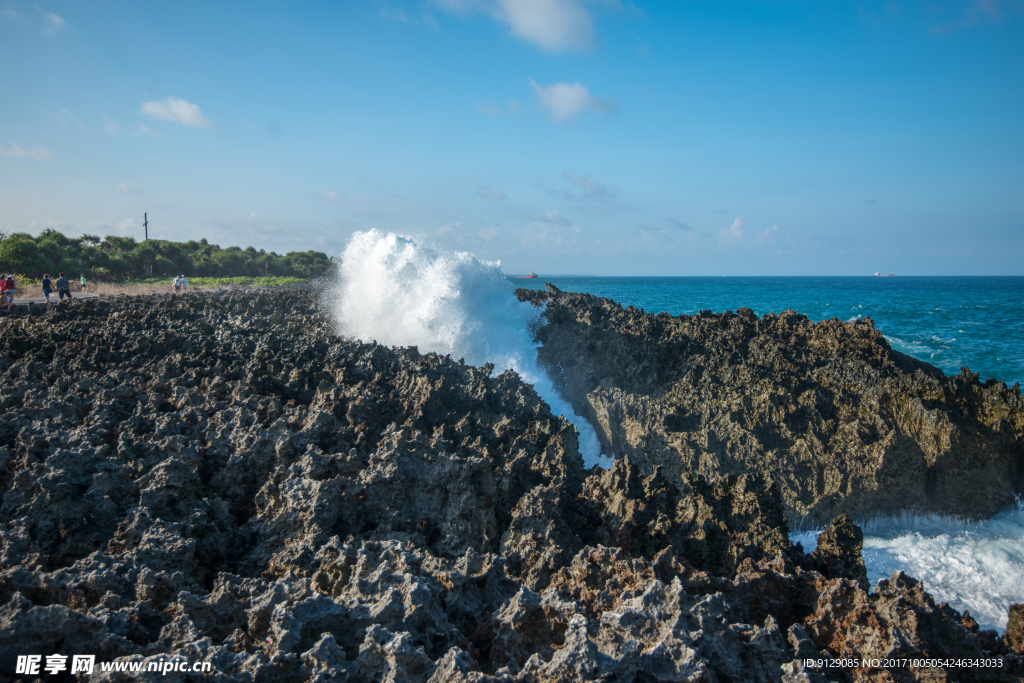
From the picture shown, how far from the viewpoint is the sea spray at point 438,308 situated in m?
10.9

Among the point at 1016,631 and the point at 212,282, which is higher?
the point at 212,282

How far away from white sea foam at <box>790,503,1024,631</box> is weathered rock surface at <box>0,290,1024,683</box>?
3089 mm

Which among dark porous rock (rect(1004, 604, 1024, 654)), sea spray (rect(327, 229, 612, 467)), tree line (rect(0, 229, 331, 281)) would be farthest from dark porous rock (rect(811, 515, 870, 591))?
tree line (rect(0, 229, 331, 281))

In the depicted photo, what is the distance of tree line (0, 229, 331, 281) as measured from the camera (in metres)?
24.5

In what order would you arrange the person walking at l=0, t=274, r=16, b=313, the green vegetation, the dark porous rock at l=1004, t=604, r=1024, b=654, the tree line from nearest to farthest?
the dark porous rock at l=1004, t=604, r=1024, b=654 < the person walking at l=0, t=274, r=16, b=313 < the tree line < the green vegetation

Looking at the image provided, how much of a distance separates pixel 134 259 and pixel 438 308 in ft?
102

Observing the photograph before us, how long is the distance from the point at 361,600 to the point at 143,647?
97 cm

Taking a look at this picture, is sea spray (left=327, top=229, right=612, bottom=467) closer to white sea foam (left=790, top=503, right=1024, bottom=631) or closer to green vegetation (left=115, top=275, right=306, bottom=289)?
white sea foam (left=790, top=503, right=1024, bottom=631)

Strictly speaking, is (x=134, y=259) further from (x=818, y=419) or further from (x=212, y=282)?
(x=818, y=419)

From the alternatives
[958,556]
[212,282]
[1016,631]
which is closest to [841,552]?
[1016,631]

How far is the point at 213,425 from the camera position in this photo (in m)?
4.63

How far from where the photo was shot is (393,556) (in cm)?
298

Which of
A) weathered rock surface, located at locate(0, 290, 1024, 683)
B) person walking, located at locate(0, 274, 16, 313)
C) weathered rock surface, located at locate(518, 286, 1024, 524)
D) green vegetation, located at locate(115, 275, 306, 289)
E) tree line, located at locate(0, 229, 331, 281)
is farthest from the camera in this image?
green vegetation, located at locate(115, 275, 306, 289)

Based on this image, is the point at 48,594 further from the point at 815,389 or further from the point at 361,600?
the point at 815,389
